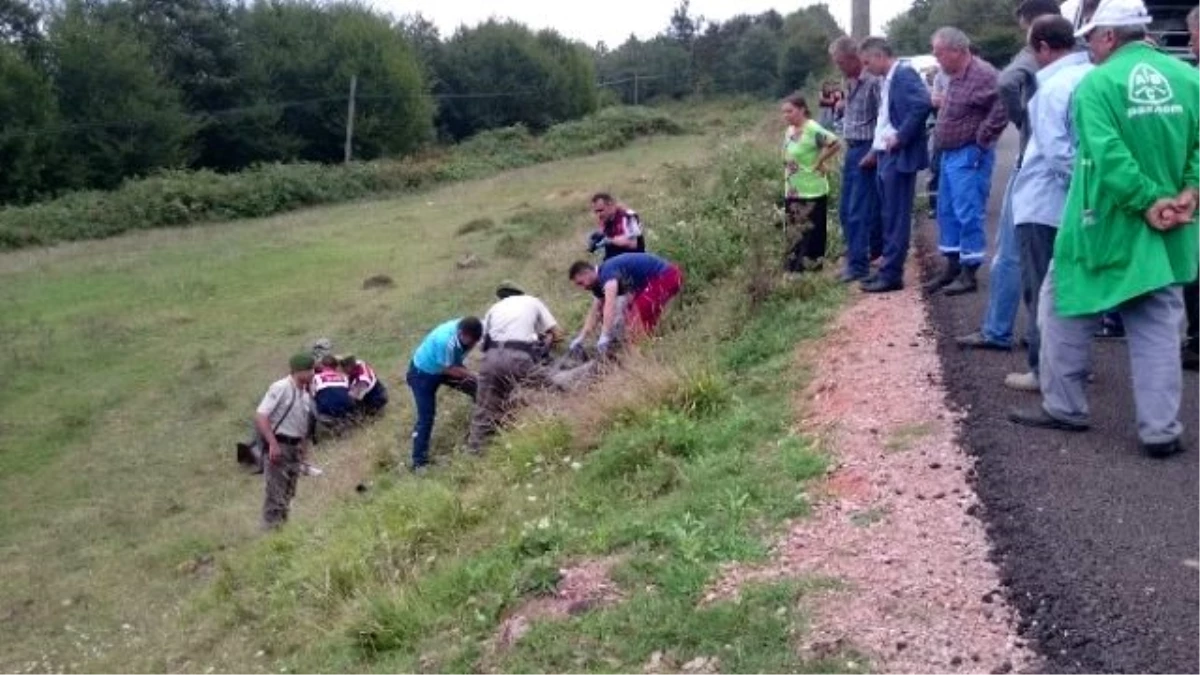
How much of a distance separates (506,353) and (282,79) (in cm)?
4254

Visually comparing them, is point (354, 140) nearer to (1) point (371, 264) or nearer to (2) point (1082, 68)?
(1) point (371, 264)

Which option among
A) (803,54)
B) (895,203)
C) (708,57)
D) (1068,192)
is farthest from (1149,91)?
(708,57)

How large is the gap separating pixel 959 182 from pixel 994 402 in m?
2.40

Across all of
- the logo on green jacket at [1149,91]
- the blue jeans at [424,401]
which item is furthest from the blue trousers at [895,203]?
the blue jeans at [424,401]

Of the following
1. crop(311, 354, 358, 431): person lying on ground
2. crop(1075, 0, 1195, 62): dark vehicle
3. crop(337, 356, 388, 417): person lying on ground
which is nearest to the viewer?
crop(1075, 0, 1195, 62): dark vehicle

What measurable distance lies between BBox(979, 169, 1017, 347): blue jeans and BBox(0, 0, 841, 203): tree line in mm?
37490

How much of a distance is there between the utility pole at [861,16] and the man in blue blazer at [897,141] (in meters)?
6.13

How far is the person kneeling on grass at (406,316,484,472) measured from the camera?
12203 millimetres

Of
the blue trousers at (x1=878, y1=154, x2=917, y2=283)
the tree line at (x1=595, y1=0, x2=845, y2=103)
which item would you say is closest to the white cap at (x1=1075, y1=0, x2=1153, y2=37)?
the blue trousers at (x1=878, y1=154, x2=917, y2=283)

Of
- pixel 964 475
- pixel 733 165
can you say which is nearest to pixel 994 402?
pixel 964 475

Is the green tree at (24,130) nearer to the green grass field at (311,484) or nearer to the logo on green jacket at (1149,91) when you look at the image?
the green grass field at (311,484)

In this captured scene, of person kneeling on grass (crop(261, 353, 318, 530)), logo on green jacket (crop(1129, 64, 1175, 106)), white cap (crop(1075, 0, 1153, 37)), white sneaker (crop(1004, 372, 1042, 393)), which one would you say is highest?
white cap (crop(1075, 0, 1153, 37))

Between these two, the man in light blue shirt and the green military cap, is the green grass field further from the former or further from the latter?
the man in light blue shirt

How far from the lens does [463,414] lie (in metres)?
13.2
